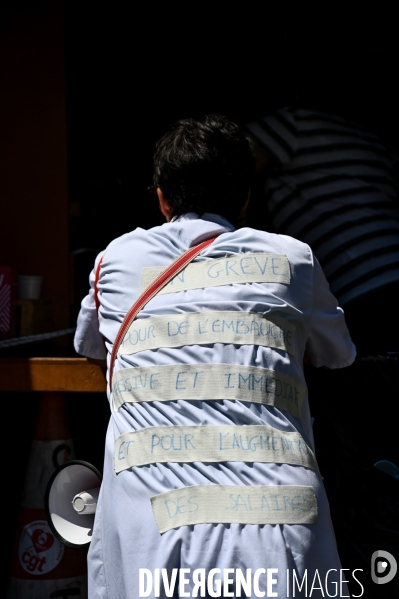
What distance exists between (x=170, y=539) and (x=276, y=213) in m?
2.02

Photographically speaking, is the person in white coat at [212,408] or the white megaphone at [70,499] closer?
the person in white coat at [212,408]

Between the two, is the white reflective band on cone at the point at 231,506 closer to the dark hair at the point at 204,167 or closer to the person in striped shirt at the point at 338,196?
the dark hair at the point at 204,167

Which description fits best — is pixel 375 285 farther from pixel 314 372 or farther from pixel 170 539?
pixel 170 539

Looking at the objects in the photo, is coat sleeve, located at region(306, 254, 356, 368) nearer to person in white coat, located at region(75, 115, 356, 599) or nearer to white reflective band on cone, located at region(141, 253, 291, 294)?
person in white coat, located at region(75, 115, 356, 599)

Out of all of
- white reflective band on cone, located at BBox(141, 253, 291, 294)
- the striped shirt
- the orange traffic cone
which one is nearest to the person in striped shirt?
the striped shirt

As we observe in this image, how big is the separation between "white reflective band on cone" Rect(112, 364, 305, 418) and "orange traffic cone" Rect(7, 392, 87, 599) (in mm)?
1284

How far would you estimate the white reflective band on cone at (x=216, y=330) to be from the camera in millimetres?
1734

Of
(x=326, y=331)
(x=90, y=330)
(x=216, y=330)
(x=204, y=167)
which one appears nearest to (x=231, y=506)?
(x=216, y=330)

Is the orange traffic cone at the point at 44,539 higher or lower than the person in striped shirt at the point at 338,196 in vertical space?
lower

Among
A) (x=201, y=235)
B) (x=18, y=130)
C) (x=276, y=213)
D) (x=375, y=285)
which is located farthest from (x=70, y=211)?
(x=201, y=235)

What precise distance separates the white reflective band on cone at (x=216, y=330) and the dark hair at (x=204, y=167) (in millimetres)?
365

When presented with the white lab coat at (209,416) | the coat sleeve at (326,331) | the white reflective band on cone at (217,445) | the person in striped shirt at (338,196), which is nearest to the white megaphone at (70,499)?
the white lab coat at (209,416)

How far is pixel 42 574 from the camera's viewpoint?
2.83 meters

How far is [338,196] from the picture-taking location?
124 inches
